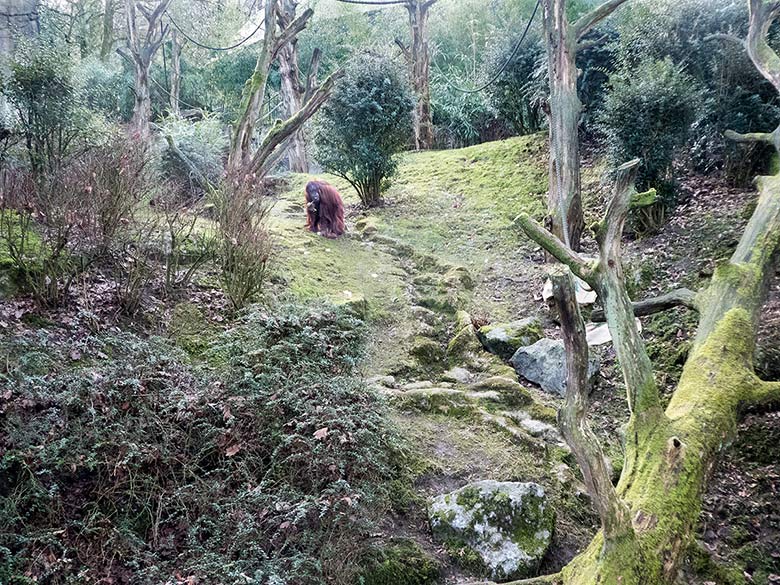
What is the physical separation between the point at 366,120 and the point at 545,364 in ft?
16.7

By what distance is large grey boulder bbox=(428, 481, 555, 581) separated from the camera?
284cm

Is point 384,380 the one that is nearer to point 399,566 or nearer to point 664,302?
point 399,566

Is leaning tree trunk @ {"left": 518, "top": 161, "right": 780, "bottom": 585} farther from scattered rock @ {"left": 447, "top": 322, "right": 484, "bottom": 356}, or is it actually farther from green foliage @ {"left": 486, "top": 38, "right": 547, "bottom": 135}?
green foliage @ {"left": 486, "top": 38, "right": 547, "bottom": 135}

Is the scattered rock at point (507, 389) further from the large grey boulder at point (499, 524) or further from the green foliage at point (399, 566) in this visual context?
the green foliage at point (399, 566)

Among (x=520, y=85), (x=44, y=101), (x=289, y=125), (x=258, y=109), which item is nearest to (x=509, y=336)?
(x=289, y=125)

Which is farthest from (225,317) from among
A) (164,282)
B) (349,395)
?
(349,395)

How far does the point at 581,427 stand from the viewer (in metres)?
2.34

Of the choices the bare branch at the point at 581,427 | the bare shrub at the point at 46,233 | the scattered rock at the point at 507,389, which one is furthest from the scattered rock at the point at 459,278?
the bare shrub at the point at 46,233

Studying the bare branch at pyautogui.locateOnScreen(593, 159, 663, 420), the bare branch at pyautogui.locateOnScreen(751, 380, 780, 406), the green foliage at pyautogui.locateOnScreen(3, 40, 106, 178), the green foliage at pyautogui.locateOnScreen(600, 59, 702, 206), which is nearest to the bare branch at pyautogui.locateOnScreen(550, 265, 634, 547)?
the bare branch at pyautogui.locateOnScreen(593, 159, 663, 420)

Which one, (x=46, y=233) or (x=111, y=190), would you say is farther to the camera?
(x=111, y=190)

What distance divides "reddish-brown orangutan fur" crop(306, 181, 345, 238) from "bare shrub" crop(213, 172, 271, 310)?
2366 millimetres

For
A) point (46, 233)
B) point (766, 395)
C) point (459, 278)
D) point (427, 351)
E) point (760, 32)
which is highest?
point (760, 32)

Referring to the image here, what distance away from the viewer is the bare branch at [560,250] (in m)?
3.18

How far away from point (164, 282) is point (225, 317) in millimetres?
615
